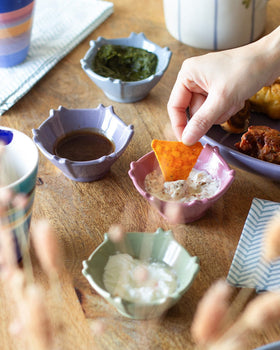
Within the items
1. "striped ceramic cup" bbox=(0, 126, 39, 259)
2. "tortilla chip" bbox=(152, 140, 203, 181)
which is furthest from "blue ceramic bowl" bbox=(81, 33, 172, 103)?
"striped ceramic cup" bbox=(0, 126, 39, 259)

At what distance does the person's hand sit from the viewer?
112 centimetres

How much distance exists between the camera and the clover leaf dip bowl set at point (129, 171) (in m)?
0.87

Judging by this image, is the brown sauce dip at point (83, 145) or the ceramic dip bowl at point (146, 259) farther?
the brown sauce dip at point (83, 145)

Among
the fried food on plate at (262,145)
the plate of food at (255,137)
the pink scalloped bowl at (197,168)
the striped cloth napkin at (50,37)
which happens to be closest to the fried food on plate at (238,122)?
the plate of food at (255,137)

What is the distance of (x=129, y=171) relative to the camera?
1.08 metres

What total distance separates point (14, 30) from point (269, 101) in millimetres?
817

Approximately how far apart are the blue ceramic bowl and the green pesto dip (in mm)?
20

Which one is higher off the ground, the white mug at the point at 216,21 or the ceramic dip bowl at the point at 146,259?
the white mug at the point at 216,21

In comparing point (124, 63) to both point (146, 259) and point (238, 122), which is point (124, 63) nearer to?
Result: point (238, 122)

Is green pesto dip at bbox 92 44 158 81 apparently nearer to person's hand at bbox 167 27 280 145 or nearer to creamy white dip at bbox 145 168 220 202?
person's hand at bbox 167 27 280 145

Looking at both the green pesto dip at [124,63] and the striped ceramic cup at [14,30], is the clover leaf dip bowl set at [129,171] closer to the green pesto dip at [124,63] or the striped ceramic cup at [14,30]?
the green pesto dip at [124,63]

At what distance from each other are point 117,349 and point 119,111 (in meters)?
0.78

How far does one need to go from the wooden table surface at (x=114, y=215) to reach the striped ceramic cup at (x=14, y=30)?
124mm

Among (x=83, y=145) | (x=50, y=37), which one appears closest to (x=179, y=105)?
(x=83, y=145)
